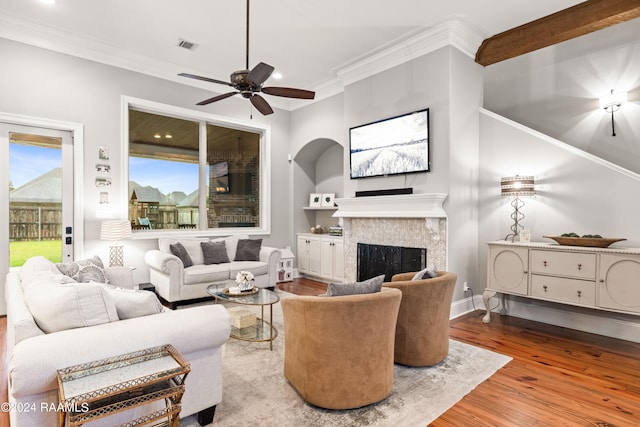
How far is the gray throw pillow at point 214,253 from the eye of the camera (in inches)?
203

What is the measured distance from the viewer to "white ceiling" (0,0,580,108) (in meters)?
3.71

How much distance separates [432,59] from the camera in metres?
4.33

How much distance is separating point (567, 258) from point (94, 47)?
6149mm

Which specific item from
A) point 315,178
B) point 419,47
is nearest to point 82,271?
point 419,47

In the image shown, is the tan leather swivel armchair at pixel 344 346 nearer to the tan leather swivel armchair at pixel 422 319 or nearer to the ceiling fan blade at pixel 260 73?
the tan leather swivel armchair at pixel 422 319

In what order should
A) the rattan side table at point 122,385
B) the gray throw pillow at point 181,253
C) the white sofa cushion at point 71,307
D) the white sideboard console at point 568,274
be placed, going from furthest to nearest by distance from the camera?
1. the gray throw pillow at point 181,253
2. the white sideboard console at point 568,274
3. the white sofa cushion at point 71,307
4. the rattan side table at point 122,385

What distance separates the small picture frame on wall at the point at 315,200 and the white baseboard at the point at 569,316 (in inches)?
128

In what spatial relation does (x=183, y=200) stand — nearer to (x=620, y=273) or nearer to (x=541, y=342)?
(x=541, y=342)

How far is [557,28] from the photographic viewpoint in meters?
3.80

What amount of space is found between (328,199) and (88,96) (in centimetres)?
403

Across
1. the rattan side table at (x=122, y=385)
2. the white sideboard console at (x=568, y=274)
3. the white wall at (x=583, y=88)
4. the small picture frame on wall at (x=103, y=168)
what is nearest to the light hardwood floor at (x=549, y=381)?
the white sideboard console at (x=568, y=274)

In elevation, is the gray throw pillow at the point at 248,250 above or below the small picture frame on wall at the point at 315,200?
below

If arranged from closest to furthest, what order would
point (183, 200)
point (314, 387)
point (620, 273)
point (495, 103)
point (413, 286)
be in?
point (314, 387), point (413, 286), point (620, 273), point (495, 103), point (183, 200)

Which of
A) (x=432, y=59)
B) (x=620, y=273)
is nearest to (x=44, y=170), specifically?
(x=432, y=59)
